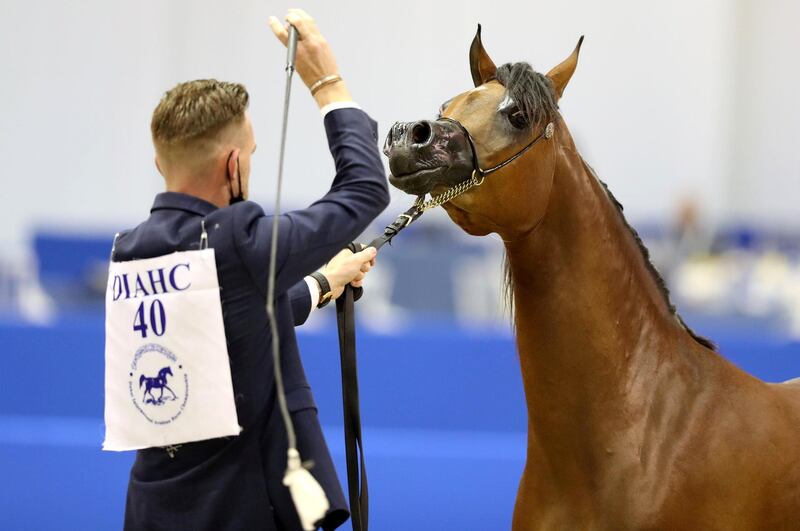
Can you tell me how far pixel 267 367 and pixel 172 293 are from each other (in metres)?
0.22

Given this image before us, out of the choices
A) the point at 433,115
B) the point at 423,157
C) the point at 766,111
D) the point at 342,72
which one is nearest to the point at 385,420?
the point at 423,157

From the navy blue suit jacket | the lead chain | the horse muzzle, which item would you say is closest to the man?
the navy blue suit jacket

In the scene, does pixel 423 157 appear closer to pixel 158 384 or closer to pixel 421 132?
pixel 421 132

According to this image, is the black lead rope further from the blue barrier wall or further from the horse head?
the blue barrier wall

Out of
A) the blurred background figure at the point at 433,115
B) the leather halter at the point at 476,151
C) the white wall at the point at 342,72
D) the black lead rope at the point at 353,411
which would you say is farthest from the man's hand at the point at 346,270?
the white wall at the point at 342,72

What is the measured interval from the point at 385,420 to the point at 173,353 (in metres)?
3.07

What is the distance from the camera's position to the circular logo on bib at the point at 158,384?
186 centimetres

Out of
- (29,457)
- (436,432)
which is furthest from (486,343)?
(29,457)

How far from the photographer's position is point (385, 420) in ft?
16.0

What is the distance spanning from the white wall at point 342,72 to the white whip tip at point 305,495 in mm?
7918

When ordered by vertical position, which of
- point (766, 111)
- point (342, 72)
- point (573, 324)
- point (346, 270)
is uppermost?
point (342, 72)

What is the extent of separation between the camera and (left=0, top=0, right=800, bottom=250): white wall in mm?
9578

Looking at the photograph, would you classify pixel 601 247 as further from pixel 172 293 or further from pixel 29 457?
pixel 29 457

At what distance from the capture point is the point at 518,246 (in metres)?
2.30
